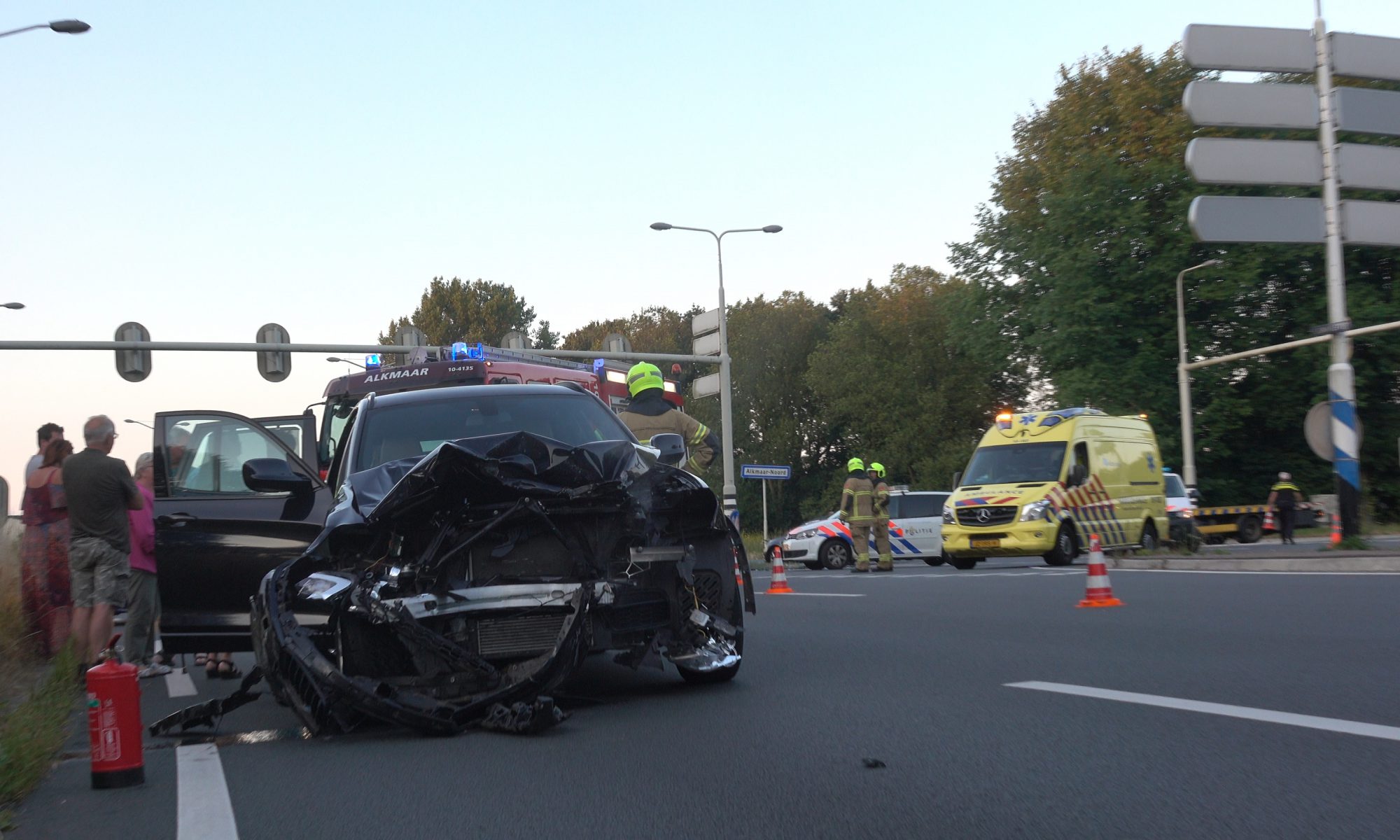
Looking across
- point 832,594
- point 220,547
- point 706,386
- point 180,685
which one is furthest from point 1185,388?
point 220,547

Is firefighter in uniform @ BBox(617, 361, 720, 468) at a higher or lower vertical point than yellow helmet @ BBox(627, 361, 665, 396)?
lower

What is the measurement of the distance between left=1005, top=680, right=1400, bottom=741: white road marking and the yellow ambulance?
46.8 ft

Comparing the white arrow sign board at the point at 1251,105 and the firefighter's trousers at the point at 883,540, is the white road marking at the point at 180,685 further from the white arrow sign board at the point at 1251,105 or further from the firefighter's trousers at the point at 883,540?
the white arrow sign board at the point at 1251,105

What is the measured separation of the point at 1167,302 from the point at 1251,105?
19.3 meters

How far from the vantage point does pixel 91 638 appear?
10352mm

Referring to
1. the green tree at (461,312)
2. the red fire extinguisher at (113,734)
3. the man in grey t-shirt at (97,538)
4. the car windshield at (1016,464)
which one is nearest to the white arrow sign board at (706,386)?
the car windshield at (1016,464)

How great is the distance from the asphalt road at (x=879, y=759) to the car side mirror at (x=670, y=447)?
4.19ft

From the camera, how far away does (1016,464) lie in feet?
75.5

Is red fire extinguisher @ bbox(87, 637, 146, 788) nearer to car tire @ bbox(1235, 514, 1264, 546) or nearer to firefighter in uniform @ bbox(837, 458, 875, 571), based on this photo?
firefighter in uniform @ bbox(837, 458, 875, 571)

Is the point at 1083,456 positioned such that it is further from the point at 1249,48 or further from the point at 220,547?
the point at 220,547

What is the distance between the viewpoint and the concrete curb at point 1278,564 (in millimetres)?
16016

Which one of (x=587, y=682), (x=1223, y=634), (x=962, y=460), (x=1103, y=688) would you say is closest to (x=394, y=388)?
(x=587, y=682)

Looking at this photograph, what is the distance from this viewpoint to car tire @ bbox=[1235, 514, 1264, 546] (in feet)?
115

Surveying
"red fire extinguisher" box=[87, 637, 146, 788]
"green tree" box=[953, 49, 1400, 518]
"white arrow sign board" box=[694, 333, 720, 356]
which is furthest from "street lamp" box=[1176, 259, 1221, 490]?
"red fire extinguisher" box=[87, 637, 146, 788]
